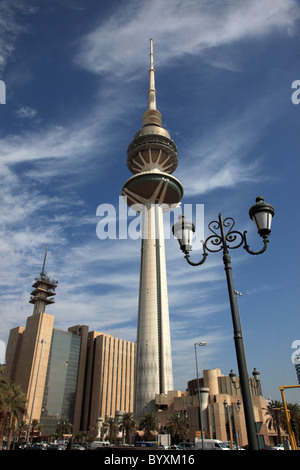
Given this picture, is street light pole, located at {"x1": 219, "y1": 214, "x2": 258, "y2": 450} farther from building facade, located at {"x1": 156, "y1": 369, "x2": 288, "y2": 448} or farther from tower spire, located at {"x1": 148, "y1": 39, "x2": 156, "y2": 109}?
tower spire, located at {"x1": 148, "y1": 39, "x2": 156, "y2": 109}

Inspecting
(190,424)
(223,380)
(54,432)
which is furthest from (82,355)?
(190,424)

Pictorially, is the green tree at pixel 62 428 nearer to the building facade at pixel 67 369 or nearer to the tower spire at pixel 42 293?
the building facade at pixel 67 369

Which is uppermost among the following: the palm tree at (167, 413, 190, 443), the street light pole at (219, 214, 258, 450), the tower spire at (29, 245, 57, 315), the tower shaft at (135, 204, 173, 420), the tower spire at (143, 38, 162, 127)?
the tower spire at (143, 38, 162, 127)

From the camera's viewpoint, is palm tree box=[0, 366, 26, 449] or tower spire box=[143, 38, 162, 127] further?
tower spire box=[143, 38, 162, 127]

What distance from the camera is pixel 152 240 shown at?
8288cm

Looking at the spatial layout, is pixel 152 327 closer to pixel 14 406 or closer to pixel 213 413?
pixel 213 413

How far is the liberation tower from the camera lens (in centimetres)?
6981

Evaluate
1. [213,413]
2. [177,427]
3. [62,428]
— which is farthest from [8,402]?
[62,428]

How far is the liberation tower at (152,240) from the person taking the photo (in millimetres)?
69812

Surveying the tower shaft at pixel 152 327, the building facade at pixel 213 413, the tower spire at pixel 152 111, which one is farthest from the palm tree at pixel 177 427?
the tower spire at pixel 152 111

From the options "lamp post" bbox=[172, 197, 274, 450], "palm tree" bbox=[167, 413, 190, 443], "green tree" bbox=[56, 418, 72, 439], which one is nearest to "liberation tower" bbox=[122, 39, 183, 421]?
"palm tree" bbox=[167, 413, 190, 443]

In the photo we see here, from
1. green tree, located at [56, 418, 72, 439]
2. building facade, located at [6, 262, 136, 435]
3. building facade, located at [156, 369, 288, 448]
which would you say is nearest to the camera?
building facade, located at [156, 369, 288, 448]
